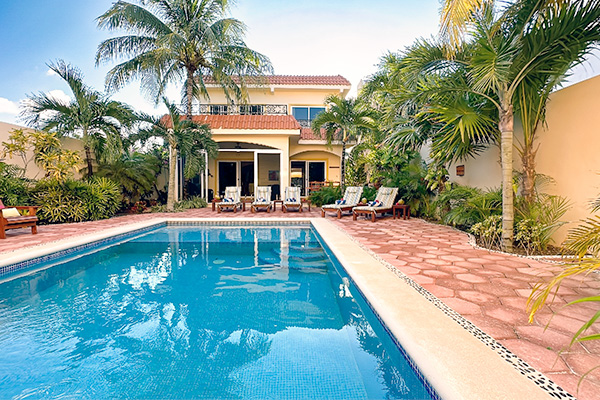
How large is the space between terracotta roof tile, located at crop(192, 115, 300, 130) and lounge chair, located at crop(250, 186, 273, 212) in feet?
11.0

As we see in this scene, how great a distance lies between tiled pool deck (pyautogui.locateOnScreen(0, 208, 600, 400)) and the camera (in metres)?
2.08

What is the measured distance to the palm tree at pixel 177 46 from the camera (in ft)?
37.3

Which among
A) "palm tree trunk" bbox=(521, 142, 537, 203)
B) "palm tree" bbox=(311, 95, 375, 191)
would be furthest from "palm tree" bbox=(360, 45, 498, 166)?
"palm tree" bbox=(311, 95, 375, 191)

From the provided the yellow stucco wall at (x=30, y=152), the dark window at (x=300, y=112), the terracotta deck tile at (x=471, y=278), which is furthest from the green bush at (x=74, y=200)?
the dark window at (x=300, y=112)

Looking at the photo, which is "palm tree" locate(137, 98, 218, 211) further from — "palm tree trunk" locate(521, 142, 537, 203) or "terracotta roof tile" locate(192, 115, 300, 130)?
"palm tree trunk" locate(521, 142, 537, 203)

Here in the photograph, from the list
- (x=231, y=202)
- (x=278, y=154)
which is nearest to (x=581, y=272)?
(x=231, y=202)

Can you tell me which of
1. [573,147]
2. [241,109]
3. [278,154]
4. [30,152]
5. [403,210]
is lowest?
[403,210]

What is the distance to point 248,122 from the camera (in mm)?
14648

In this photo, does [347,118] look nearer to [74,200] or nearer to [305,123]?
[305,123]

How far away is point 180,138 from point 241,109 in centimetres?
659

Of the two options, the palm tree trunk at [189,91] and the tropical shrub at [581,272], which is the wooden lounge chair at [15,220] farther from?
the tropical shrub at [581,272]

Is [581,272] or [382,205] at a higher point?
[382,205]

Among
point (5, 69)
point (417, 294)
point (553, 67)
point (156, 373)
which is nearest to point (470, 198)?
point (553, 67)

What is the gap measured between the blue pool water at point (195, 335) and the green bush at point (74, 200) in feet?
15.5
